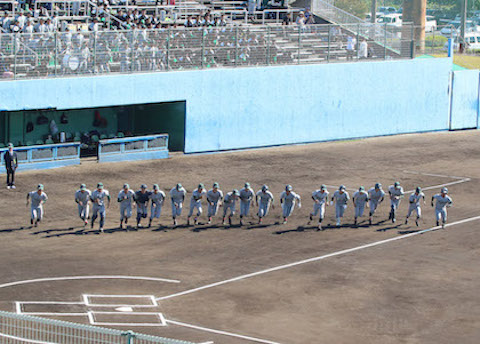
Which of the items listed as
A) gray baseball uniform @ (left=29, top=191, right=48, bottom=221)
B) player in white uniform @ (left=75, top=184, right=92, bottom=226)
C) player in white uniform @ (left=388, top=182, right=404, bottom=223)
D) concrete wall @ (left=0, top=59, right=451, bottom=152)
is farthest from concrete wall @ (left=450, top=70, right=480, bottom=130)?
gray baseball uniform @ (left=29, top=191, right=48, bottom=221)

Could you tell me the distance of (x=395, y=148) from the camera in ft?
155

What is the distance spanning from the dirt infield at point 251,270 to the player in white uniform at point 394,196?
39cm

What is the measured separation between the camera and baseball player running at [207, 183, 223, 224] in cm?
3191

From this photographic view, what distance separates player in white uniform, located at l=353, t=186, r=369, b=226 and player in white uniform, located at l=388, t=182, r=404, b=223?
0.89 metres

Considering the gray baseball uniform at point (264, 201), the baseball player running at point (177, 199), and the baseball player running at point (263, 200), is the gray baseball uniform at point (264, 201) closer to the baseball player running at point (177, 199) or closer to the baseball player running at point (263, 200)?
the baseball player running at point (263, 200)

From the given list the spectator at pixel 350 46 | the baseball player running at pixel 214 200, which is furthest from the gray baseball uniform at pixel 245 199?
the spectator at pixel 350 46

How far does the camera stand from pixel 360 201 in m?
32.4

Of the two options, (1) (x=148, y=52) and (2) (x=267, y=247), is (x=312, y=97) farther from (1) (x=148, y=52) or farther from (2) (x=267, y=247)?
(2) (x=267, y=247)

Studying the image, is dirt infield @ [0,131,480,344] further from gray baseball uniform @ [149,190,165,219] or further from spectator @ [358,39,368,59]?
spectator @ [358,39,368,59]

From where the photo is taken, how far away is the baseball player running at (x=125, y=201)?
30.7 metres

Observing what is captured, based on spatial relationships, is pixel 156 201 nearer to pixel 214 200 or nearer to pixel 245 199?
pixel 214 200

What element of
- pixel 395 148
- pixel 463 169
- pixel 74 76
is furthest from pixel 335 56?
pixel 74 76

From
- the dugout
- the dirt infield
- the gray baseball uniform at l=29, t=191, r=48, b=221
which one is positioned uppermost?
the dugout

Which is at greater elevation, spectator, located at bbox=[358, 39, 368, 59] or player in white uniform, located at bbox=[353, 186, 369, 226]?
spectator, located at bbox=[358, 39, 368, 59]
